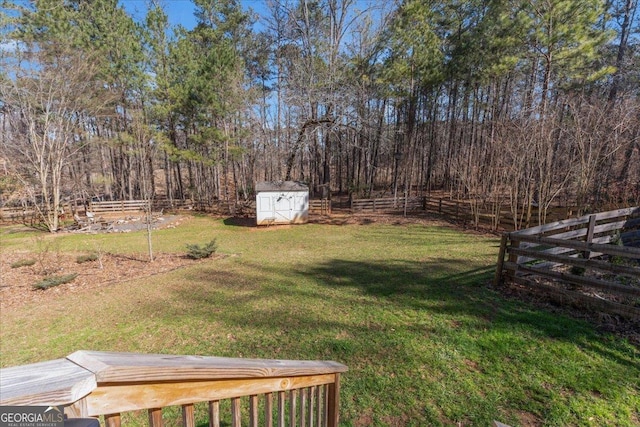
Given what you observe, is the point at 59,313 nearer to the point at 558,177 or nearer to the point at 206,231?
the point at 206,231

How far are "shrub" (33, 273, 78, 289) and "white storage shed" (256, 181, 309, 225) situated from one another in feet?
31.0

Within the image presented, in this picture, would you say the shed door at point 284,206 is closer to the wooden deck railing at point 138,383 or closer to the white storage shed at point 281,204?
the white storage shed at point 281,204

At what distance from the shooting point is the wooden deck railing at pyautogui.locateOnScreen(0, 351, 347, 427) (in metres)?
0.62

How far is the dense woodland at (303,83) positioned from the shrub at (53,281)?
14.6 ft

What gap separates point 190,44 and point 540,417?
76.9ft

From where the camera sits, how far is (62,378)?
65 cm

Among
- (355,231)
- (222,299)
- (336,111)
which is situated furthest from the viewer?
(336,111)

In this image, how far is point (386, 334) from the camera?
435cm

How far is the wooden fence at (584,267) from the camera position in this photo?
416 cm

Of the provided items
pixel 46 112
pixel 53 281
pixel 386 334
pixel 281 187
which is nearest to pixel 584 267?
pixel 386 334

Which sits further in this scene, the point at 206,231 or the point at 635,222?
the point at 206,231

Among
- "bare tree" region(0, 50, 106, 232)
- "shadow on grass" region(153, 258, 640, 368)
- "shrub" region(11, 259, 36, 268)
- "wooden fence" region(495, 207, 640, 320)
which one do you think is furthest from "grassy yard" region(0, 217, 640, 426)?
"bare tree" region(0, 50, 106, 232)

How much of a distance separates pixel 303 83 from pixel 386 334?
15585 millimetres

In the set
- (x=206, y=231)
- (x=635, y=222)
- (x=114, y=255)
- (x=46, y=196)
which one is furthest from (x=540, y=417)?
(x=46, y=196)
